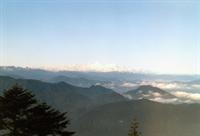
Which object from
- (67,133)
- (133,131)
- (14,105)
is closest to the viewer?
(14,105)

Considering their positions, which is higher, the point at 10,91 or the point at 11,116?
the point at 10,91

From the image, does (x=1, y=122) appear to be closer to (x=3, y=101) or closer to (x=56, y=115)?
(x=3, y=101)

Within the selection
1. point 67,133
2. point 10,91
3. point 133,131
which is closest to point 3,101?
point 10,91

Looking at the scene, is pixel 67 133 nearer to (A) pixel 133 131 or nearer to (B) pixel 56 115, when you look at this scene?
(B) pixel 56 115

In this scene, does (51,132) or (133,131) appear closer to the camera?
(51,132)

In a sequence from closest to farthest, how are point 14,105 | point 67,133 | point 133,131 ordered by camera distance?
point 14,105
point 67,133
point 133,131

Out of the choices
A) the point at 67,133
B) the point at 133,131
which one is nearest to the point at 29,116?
the point at 67,133
